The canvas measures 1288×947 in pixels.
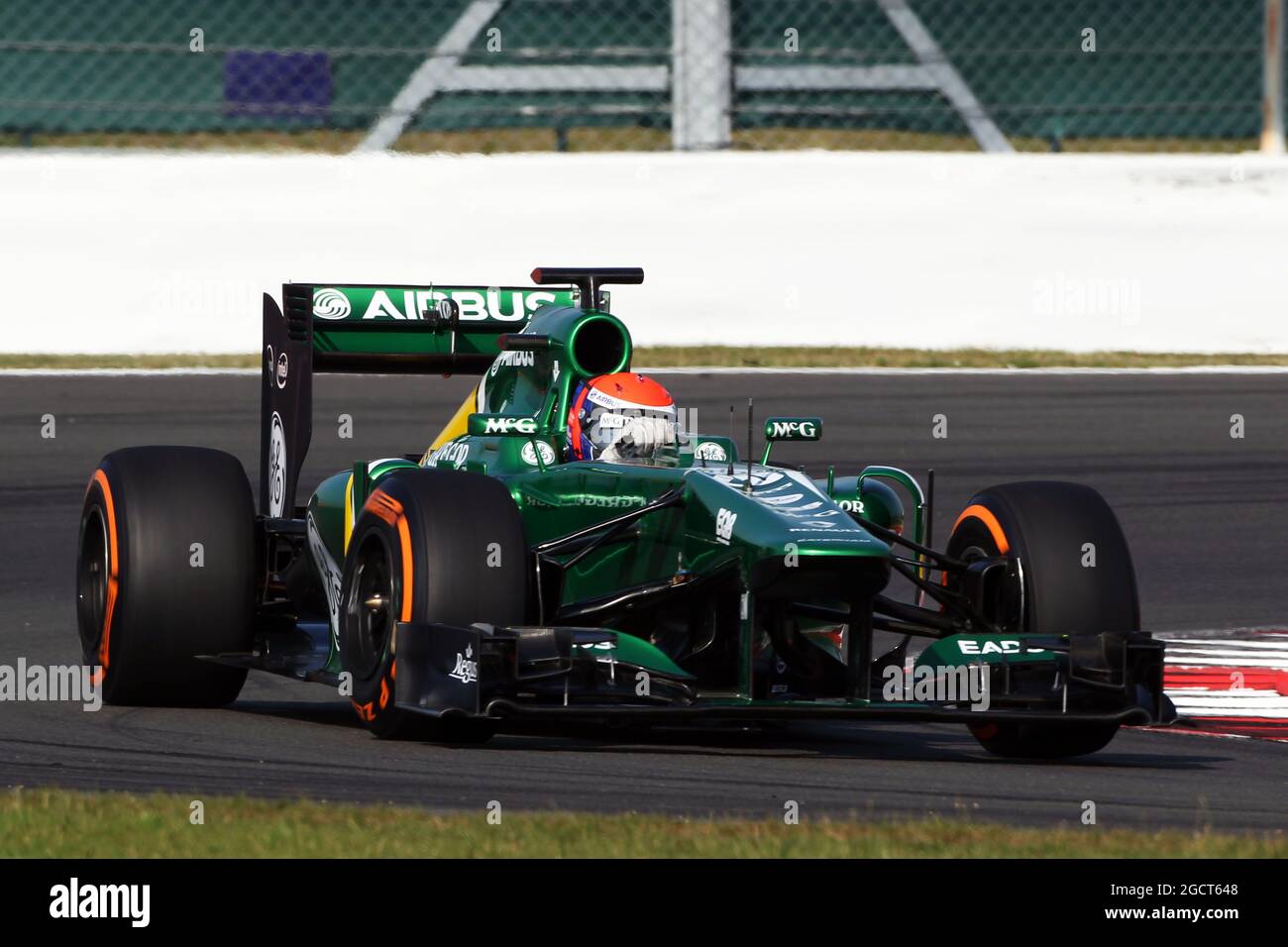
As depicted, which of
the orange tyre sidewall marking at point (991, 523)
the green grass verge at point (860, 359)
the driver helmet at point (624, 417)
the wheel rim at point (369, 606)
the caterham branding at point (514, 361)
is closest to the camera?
the wheel rim at point (369, 606)

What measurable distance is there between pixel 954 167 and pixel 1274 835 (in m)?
11.7

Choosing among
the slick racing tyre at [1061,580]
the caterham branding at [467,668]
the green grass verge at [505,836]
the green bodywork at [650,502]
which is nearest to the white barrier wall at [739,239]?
the green bodywork at [650,502]

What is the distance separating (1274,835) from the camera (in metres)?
6.61

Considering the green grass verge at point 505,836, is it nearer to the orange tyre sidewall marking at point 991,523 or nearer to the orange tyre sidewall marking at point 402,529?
the orange tyre sidewall marking at point 402,529

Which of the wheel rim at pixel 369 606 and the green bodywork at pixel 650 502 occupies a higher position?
the green bodywork at pixel 650 502

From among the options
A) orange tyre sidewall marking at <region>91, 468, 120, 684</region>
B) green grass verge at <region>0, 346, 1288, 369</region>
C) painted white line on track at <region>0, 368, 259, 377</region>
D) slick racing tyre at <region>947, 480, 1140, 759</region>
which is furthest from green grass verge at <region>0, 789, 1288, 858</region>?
green grass verge at <region>0, 346, 1288, 369</region>

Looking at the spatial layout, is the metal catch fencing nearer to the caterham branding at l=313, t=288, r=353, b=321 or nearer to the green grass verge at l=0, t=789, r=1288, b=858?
the caterham branding at l=313, t=288, r=353, b=321

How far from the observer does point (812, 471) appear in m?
13.8

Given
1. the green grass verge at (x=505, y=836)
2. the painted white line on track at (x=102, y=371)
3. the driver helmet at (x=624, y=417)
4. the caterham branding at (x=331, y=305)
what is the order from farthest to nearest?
the painted white line on track at (x=102, y=371), the caterham branding at (x=331, y=305), the driver helmet at (x=624, y=417), the green grass verge at (x=505, y=836)

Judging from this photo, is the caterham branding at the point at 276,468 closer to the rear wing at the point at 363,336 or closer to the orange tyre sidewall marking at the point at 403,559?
the rear wing at the point at 363,336

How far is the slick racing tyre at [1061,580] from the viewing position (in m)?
8.03

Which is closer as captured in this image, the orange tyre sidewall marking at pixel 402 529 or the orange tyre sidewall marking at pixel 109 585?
the orange tyre sidewall marking at pixel 402 529

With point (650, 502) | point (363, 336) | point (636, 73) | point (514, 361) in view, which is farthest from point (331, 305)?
point (636, 73)

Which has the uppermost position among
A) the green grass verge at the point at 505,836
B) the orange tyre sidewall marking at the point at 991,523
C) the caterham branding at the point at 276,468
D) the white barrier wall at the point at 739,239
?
the white barrier wall at the point at 739,239
